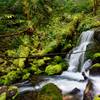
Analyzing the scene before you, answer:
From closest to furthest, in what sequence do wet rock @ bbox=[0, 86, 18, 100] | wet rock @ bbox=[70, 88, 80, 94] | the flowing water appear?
1. wet rock @ bbox=[70, 88, 80, 94]
2. wet rock @ bbox=[0, 86, 18, 100]
3. the flowing water

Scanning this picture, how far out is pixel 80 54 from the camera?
13.2m

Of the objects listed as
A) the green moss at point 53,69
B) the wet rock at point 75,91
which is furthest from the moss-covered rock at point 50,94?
the green moss at point 53,69

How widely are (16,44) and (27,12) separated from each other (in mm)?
2772

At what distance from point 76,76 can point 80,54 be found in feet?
6.64

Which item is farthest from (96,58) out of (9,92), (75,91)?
(9,92)

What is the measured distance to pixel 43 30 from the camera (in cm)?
1775

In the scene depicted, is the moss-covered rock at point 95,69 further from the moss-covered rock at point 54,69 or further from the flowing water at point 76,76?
the moss-covered rock at point 54,69

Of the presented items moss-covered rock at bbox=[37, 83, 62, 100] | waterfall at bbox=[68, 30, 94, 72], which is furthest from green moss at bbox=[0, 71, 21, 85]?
moss-covered rock at bbox=[37, 83, 62, 100]

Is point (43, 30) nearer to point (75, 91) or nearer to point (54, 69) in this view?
point (54, 69)

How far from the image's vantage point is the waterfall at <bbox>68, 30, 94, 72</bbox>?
→ 12.6 m

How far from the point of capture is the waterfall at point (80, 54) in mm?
A: 12637

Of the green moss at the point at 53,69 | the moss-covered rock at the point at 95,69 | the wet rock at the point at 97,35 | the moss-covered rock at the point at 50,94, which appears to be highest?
the wet rock at the point at 97,35

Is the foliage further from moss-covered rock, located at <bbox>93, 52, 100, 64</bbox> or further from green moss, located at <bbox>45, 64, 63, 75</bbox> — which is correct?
moss-covered rock, located at <bbox>93, 52, 100, 64</bbox>

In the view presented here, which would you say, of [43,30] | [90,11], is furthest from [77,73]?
[90,11]
